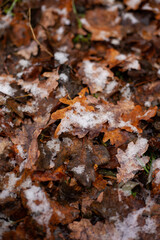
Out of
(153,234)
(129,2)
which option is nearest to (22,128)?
(153,234)

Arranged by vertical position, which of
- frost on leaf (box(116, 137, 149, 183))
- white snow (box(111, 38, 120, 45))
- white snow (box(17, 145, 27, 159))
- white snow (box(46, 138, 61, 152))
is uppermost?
white snow (box(111, 38, 120, 45))

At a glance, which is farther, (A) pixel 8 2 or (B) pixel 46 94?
(A) pixel 8 2

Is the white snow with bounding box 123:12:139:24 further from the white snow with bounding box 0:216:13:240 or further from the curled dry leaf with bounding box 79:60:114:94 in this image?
the white snow with bounding box 0:216:13:240

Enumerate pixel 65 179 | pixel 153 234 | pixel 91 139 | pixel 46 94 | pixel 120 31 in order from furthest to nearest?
1. pixel 120 31
2. pixel 46 94
3. pixel 91 139
4. pixel 65 179
5. pixel 153 234

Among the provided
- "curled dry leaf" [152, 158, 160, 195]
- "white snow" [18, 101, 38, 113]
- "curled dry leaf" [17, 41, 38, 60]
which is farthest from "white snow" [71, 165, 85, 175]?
"curled dry leaf" [17, 41, 38, 60]

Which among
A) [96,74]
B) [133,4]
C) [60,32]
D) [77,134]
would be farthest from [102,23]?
[77,134]

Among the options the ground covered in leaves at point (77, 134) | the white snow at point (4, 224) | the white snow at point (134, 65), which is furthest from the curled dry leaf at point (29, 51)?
the white snow at point (4, 224)

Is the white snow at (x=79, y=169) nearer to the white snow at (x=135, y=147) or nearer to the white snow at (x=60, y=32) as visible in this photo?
the white snow at (x=135, y=147)

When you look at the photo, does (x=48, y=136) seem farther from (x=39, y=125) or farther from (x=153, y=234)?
(x=153, y=234)
